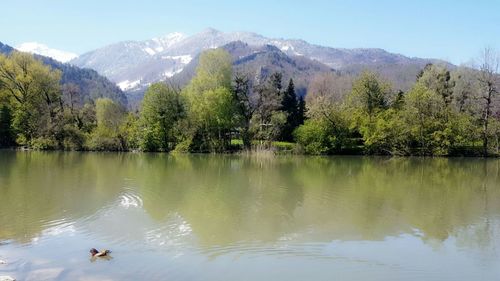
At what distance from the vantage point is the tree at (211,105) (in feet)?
170

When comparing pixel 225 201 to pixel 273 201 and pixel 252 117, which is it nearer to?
pixel 273 201

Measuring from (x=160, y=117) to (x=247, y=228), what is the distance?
40864mm

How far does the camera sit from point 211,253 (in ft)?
38.1

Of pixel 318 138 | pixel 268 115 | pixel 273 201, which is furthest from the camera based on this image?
pixel 268 115

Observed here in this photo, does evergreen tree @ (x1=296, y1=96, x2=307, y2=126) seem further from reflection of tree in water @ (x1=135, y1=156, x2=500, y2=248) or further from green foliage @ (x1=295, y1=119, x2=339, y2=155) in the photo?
reflection of tree in water @ (x1=135, y1=156, x2=500, y2=248)

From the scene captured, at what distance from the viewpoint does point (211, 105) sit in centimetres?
5150

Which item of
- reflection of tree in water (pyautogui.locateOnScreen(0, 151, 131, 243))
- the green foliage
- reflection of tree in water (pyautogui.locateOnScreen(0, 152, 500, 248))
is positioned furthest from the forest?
reflection of tree in water (pyautogui.locateOnScreen(0, 151, 131, 243))

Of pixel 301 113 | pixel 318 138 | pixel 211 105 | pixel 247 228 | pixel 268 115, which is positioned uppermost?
pixel 211 105

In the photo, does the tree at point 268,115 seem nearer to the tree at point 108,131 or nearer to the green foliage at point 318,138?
the green foliage at point 318,138

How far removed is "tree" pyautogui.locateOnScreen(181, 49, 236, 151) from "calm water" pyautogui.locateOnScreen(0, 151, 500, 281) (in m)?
25.7

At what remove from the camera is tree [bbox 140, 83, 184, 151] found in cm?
5359

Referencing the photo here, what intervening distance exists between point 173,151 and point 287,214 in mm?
37454

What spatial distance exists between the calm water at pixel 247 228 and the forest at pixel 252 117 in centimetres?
2285

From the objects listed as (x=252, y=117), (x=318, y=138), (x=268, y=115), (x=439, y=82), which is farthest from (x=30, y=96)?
(x=439, y=82)
